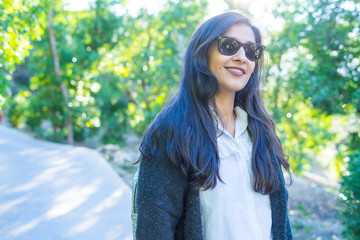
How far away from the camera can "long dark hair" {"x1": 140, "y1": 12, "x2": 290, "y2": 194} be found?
1376 millimetres

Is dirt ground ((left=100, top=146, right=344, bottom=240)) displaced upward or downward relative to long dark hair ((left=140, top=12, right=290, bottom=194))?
downward

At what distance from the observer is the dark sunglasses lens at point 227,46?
1536 mm

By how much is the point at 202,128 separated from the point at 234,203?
36 centimetres

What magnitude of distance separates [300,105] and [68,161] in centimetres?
774

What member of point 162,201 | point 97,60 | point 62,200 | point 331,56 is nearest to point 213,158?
point 162,201

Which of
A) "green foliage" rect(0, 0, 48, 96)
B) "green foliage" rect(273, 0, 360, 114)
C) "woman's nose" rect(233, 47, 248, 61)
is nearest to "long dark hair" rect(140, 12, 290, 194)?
"woman's nose" rect(233, 47, 248, 61)

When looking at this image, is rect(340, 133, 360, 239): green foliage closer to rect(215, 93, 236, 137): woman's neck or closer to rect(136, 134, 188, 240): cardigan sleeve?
rect(215, 93, 236, 137): woman's neck

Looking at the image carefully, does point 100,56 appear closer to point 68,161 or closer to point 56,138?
point 56,138

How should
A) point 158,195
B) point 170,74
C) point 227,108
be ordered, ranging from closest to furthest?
point 158,195, point 227,108, point 170,74

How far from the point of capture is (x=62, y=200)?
5176mm

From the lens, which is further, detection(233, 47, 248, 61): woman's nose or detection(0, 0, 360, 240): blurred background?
detection(0, 0, 360, 240): blurred background

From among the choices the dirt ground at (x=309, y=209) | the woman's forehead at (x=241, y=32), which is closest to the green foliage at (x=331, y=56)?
the dirt ground at (x=309, y=209)

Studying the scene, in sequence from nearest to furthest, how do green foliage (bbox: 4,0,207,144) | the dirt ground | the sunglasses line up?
the sunglasses, the dirt ground, green foliage (bbox: 4,0,207,144)

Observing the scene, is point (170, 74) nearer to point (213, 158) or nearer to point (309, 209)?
point (309, 209)
